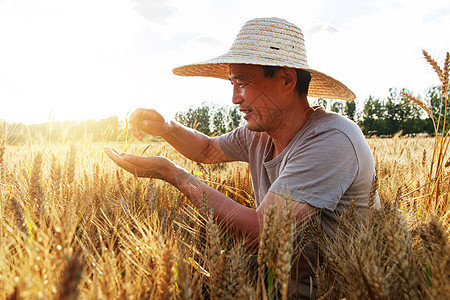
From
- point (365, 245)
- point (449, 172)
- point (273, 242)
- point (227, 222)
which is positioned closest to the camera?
point (273, 242)

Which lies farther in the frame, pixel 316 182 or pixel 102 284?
pixel 316 182

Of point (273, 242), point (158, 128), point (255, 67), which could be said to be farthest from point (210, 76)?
point (273, 242)

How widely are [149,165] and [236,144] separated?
Answer: 107 cm

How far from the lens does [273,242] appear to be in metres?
0.88

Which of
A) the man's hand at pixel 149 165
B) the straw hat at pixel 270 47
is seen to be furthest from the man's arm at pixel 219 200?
the straw hat at pixel 270 47

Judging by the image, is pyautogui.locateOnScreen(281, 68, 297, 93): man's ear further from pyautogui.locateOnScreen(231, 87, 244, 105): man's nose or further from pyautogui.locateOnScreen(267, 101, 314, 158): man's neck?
pyautogui.locateOnScreen(231, 87, 244, 105): man's nose

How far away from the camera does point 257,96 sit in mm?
1979

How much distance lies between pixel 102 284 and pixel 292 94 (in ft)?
5.45

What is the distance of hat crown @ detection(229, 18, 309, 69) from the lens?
6.26 ft

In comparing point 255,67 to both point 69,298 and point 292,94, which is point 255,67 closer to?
point 292,94

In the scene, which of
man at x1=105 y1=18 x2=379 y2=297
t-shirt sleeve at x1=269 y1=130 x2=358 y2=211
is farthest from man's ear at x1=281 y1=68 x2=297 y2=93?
t-shirt sleeve at x1=269 y1=130 x2=358 y2=211

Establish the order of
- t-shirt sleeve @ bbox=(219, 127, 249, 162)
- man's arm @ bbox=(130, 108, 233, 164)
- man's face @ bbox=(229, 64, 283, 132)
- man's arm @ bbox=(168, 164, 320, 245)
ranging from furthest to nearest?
t-shirt sleeve @ bbox=(219, 127, 249, 162) → man's arm @ bbox=(130, 108, 233, 164) → man's face @ bbox=(229, 64, 283, 132) → man's arm @ bbox=(168, 164, 320, 245)

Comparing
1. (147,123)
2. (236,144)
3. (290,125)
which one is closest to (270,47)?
(290,125)

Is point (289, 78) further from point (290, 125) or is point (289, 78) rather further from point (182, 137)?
point (182, 137)
